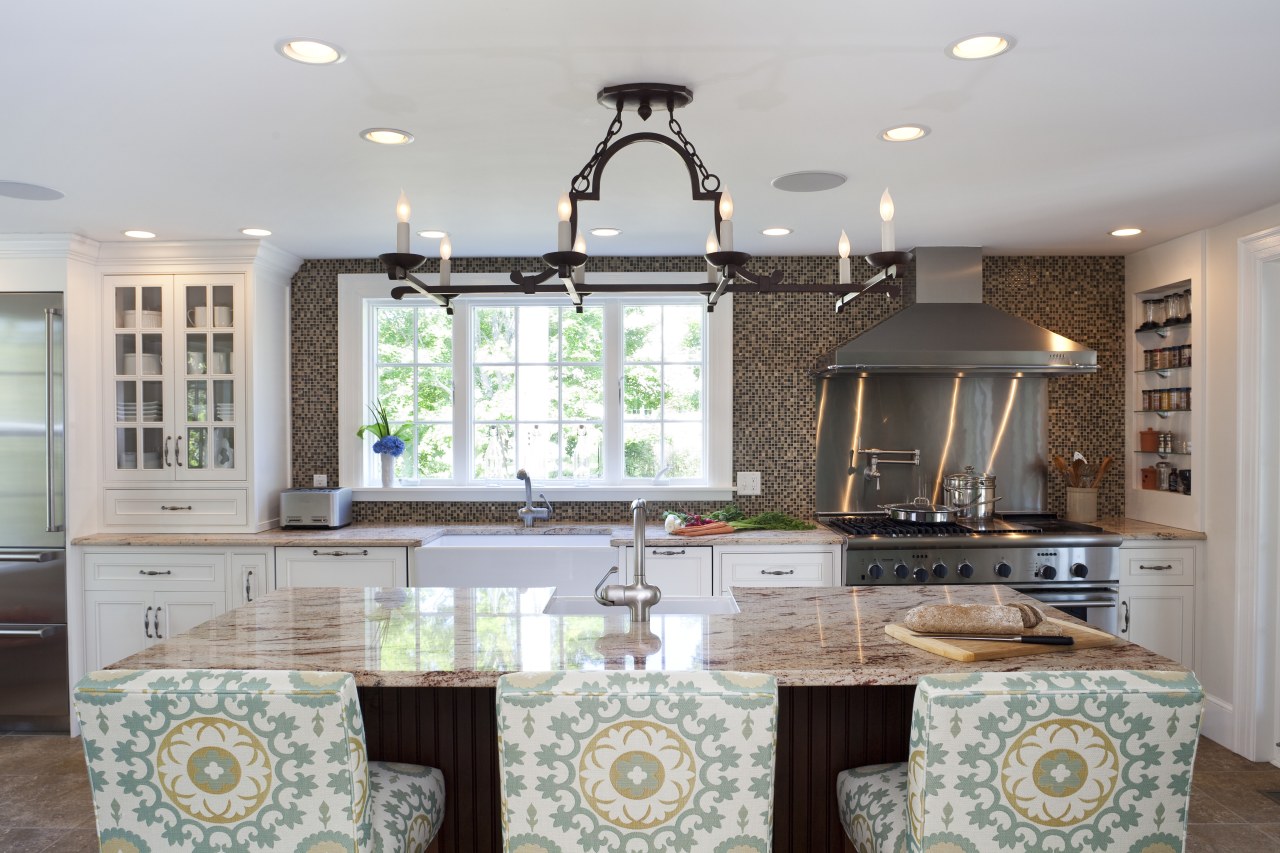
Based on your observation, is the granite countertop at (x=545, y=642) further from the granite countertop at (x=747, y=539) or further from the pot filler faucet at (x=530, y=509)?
the pot filler faucet at (x=530, y=509)

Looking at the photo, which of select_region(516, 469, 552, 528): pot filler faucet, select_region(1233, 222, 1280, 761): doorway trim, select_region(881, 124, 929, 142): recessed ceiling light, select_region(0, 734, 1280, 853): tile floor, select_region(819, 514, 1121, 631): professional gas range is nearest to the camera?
select_region(881, 124, 929, 142): recessed ceiling light

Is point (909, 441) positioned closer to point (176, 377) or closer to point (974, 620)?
point (974, 620)

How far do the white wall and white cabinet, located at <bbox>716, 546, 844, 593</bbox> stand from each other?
1718 mm

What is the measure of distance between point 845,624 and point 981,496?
2.69 metres

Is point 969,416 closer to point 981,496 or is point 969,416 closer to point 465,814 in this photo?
point 981,496

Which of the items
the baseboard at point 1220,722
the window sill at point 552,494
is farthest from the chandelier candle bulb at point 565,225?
the baseboard at point 1220,722

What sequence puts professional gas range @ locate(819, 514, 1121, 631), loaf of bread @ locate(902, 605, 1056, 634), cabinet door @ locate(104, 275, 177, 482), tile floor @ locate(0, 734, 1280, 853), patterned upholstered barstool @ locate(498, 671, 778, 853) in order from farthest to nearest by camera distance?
cabinet door @ locate(104, 275, 177, 482) < professional gas range @ locate(819, 514, 1121, 631) < tile floor @ locate(0, 734, 1280, 853) < loaf of bread @ locate(902, 605, 1056, 634) < patterned upholstered barstool @ locate(498, 671, 778, 853)

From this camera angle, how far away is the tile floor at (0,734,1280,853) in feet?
10.5

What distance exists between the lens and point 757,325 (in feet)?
16.3

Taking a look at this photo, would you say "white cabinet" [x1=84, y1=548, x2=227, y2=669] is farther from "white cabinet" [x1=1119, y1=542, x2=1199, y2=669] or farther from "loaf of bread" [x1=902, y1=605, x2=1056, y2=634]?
"white cabinet" [x1=1119, y1=542, x2=1199, y2=669]

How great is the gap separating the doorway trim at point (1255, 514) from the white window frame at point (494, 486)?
237 cm

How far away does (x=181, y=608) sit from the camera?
438 centimetres

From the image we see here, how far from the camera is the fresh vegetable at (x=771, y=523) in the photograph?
4.60 m

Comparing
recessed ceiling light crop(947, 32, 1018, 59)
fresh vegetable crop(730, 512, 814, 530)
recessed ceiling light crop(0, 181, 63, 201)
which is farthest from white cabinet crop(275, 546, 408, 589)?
recessed ceiling light crop(947, 32, 1018, 59)
